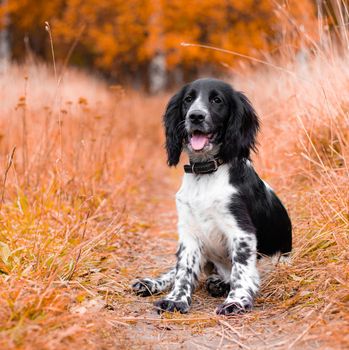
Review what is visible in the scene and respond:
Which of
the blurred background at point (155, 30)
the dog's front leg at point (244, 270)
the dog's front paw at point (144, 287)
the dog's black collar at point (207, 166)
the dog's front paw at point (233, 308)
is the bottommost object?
the dog's front paw at point (144, 287)

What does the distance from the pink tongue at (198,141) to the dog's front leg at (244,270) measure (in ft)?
1.90

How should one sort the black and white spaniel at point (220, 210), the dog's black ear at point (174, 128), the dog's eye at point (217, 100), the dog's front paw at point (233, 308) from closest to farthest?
the dog's front paw at point (233, 308) → the black and white spaniel at point (220, 210) → the dog's eye at point (217, 100) → the dog's black ear at point (174, 128)

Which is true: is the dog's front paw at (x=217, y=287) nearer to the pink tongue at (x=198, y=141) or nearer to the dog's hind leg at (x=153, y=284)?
the dog's hind leg at (x=153, y=284)

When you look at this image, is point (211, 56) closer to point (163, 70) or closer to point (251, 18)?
point (251, 18)

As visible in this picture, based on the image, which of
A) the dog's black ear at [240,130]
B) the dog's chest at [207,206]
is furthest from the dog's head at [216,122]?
the dog's chest at [207,206]

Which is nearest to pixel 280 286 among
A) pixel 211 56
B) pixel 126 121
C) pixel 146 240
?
pixel 146 240

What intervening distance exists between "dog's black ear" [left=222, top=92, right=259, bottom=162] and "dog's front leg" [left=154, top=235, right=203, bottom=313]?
0.59 metres

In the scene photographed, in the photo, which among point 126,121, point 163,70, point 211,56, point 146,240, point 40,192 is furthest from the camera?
point 163,70

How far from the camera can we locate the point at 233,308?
10.5 feet

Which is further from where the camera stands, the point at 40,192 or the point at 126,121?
the point at 126,121

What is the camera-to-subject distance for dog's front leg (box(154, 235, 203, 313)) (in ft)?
11.0

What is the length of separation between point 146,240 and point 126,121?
6.41 meters

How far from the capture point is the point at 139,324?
3.04 metres

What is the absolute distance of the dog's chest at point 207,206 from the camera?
11.2 ft
